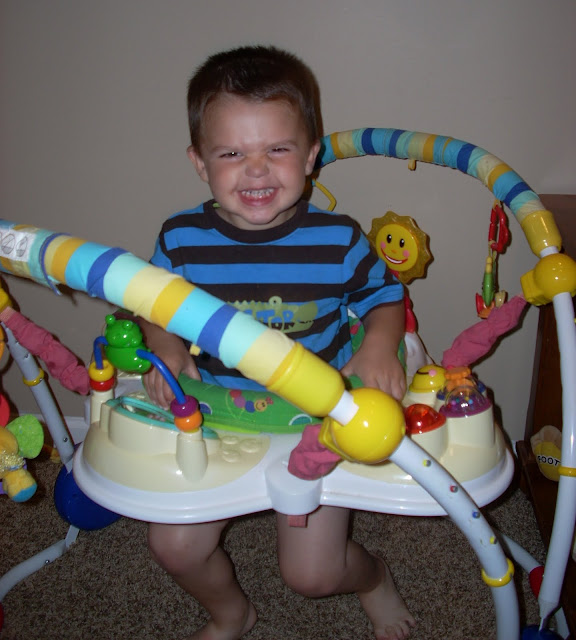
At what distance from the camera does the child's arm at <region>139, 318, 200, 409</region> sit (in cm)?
78

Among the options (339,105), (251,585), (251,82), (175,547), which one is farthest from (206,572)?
(339,105)

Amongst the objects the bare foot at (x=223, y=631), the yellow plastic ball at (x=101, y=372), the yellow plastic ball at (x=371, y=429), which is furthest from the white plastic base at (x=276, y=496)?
the bare foot at (x=223, y=631)

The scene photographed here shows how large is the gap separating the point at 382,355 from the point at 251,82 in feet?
1.30

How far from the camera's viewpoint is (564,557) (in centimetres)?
66

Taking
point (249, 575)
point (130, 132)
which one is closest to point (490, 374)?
point (249, 575)

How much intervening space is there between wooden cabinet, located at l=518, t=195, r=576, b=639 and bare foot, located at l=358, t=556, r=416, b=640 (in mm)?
253

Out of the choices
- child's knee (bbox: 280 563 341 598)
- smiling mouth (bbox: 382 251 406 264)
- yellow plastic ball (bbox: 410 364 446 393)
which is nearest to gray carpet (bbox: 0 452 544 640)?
child's knee (bbox: 280 563 341 598)

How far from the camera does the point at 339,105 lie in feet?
3.37

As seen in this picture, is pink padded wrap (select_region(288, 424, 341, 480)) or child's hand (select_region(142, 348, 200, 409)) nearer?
pink padded wrap (select_region(288, 424, 341, 480))

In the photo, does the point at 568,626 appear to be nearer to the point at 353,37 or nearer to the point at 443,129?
the point at 443,129

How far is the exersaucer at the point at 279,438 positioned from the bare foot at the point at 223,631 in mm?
343

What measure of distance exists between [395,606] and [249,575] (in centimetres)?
26

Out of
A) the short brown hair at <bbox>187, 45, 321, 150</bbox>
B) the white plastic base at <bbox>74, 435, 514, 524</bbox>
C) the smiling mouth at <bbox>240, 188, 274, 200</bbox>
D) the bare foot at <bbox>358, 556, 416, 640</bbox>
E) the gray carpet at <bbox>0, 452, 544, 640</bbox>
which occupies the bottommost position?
the gray carpet at <bbox>0, 452, 544, 640</bbox>

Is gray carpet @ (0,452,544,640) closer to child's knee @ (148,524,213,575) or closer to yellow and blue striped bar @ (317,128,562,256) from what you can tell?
child's knee @ (148,524,213,575)
